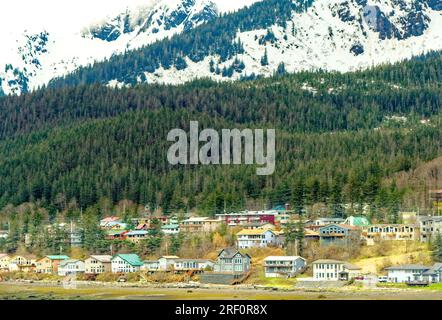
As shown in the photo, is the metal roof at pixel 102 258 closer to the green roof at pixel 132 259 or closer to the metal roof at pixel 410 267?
the green roof at pixel 132 259

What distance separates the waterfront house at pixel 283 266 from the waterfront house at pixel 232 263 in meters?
2.91

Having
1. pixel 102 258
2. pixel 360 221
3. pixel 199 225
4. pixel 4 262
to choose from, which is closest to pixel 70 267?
pixel 102 258

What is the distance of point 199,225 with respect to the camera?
7633 inches

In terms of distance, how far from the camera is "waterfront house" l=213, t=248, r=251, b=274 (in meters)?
160

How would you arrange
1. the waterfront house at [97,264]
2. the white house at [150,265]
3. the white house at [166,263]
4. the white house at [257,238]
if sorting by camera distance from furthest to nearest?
the white house at [257,238]
the waterfront house at [97,264]
the white house at [150,265]
the white house at [166,263]

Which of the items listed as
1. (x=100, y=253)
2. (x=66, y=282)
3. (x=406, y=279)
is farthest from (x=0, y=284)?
(x=406, y=279)

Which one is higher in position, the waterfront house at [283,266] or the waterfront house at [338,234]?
the waterfront house at [338,234]

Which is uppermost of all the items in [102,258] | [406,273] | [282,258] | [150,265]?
[102,258]

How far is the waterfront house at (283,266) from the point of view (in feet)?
511

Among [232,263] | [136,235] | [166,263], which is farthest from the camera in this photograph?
[136,235]

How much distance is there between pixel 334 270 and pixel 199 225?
148 ft

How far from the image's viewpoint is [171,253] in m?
178

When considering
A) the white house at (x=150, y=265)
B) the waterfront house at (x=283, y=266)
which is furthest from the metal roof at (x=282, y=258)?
the white house at (x=150, y=265)

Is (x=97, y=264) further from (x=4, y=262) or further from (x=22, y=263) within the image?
(x=4, y=262)
